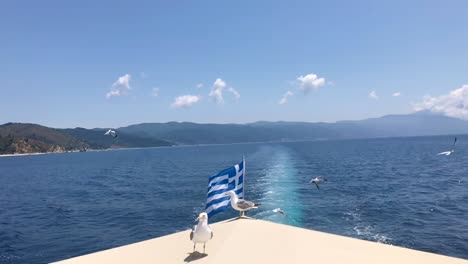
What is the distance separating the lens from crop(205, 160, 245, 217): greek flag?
46.9 feet

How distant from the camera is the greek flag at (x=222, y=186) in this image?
14305 mm

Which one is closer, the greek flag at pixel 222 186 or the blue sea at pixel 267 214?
the greek flag at pixel 222 186

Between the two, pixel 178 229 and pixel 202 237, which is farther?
pixel 178 229

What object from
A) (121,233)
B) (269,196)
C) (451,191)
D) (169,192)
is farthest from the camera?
(169,192)

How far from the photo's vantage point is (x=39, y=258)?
73.0 ft

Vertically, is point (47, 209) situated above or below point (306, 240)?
below

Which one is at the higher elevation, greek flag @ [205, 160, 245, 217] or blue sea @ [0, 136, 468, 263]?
greek flag @ [205, 160, 245, 217]

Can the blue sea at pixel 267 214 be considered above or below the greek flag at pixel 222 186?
below

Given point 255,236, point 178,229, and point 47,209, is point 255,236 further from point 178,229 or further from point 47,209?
point 47,209

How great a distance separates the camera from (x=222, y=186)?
48.1 ft

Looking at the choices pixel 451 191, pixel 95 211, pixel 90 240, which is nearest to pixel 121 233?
pixel 90 240

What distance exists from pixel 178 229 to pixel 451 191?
34.4 metres

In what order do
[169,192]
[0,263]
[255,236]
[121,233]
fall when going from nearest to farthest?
[255,236], [0,263], [121,233], [169,192]

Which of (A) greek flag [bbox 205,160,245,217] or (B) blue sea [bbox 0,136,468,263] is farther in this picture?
(B) blue sea [bbox 0,136,468,263]
